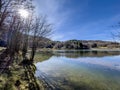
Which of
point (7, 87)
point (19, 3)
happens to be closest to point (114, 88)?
point (7, 87)

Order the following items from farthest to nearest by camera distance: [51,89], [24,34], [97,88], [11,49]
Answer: [24,34] < [11,49] < [97,88] < [51,89]

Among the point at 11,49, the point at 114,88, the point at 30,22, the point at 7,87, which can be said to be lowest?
the point at 114,88

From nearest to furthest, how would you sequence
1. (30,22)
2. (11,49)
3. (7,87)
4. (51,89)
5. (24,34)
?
1. (7,87)
2. (51,89)
3. (11,49)
4. (30,22)
5. (24,34)

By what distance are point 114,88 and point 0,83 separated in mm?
7393

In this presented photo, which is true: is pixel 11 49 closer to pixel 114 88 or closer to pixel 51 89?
pixel 51 89

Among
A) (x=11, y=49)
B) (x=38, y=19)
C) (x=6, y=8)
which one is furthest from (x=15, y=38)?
(x=6, y=8)

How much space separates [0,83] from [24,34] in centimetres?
2092

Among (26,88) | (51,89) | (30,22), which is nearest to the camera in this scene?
(26,88)

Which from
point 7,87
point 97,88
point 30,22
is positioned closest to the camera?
point 7,87

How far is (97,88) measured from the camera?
1067 cm

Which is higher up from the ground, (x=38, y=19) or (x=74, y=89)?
(x=38, y=19)

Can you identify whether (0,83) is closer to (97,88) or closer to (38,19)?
(97,88)

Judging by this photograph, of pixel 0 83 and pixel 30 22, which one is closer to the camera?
pixel 0 83

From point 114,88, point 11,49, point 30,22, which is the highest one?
point 30,22
